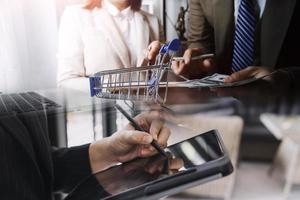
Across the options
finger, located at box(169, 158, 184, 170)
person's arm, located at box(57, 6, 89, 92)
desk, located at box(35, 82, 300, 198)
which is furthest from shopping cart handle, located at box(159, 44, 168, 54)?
finger, located at box(169, 158, 184, 170)

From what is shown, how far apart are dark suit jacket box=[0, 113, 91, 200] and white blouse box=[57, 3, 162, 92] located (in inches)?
6.4

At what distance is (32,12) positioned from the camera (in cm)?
72

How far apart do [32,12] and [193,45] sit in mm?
417

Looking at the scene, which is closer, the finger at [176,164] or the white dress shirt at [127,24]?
the white dress shirt at [127,24]

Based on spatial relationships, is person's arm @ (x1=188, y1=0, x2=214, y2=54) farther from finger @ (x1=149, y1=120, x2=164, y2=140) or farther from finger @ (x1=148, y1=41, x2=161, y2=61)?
finger @ (x1=149, y1=120, x2=164, y2=140)

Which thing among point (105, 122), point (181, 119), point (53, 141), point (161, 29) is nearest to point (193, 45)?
point (161, 29)

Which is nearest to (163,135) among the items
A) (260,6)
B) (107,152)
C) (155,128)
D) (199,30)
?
(155,128)

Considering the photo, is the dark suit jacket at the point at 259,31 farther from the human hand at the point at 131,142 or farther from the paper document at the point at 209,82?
the human hand at the point at 131,142

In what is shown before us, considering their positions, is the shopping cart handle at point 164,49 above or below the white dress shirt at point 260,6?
below

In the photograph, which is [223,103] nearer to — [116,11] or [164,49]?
[164,49]

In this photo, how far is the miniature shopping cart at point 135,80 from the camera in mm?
764

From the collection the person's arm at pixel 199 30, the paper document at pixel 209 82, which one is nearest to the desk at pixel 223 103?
the paper document at pixel 209 82

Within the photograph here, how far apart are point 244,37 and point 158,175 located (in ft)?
1.51

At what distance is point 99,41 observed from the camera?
0.75 m
